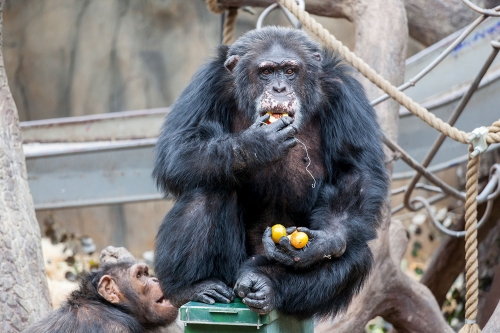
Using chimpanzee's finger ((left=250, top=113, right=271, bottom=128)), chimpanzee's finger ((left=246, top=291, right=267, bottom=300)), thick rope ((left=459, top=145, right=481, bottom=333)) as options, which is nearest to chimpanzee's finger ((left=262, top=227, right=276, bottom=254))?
chimpanzee's finger ((left=246, top=291, right=267, bottom=300))

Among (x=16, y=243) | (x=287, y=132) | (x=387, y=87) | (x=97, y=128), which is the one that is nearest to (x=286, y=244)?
(x=287, y=132)

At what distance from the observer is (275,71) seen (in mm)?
3812

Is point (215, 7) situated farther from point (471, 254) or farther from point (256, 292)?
point (256, 292)

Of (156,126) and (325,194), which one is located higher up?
(325,194)

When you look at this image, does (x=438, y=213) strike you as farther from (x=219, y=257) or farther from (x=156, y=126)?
(x=219, y=257)

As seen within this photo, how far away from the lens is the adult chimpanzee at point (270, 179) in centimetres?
343

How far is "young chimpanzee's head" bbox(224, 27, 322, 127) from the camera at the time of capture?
3.67 meters

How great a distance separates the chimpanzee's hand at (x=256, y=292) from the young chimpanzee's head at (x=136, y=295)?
3.83 ft

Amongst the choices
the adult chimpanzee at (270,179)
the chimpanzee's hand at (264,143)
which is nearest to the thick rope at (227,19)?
the adult chimpanzee at (270,179)

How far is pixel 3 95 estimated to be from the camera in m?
4.58

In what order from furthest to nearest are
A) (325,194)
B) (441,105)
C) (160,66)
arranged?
(160,66), (441,105), (325,194)

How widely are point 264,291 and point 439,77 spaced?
12.3 feet

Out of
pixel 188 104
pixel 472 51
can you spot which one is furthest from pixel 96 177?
pixel 472 51

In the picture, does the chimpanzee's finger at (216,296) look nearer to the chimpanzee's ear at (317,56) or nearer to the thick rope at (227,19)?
the chimpanzee's ear at (317,56)
